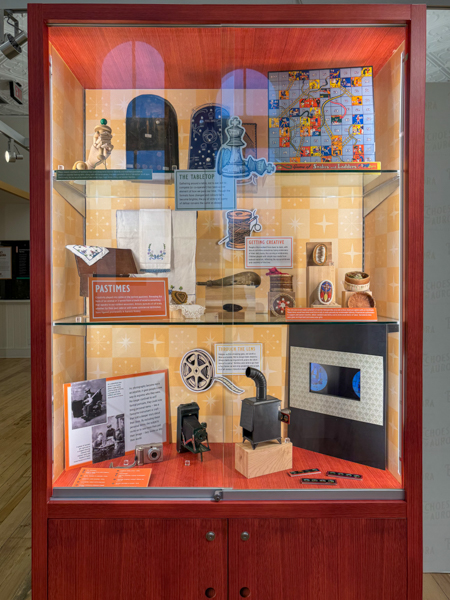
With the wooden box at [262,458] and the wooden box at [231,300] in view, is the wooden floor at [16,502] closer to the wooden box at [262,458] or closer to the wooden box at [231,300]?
the wooden box at [262,458]

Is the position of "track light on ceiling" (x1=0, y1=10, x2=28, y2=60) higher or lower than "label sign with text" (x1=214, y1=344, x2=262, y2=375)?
higher

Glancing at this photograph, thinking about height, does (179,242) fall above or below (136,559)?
above

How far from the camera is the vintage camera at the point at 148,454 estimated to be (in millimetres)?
1394

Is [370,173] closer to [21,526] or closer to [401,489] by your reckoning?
[401,489]

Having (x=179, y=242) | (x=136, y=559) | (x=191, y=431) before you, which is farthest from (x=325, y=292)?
(x=136, y=559)

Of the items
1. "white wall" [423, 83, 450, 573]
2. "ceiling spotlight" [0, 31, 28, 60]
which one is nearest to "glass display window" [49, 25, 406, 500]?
"ceiling spotlight" [0, 31, 28, 60]

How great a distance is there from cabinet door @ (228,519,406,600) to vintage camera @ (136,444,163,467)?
0.37m

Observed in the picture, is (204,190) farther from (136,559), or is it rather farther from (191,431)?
(136,559)

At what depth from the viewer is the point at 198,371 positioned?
154 cm

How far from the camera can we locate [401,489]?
1.24 metres

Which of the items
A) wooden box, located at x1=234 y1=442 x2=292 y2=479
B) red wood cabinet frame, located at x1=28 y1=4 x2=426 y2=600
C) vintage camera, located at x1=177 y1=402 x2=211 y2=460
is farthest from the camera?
vintage camera, located at x1=177 y1=402 x2=211 y2=460

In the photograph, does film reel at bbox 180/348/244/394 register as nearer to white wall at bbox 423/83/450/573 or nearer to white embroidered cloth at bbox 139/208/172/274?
white embroidered cloth at bbox 139/208/172/274

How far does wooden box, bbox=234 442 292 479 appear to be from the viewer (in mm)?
1314

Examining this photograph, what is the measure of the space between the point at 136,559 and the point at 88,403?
0.53 meters
